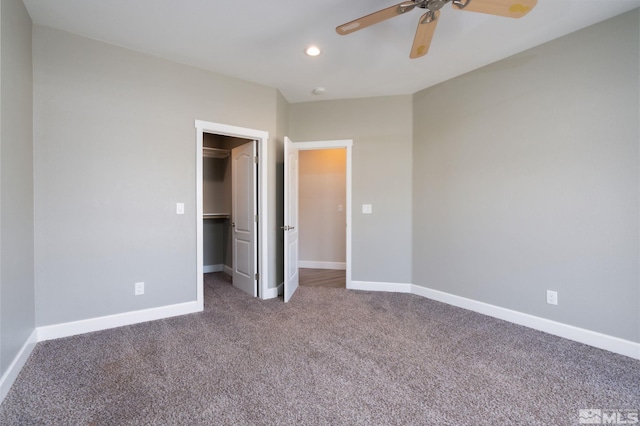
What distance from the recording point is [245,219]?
153 inches

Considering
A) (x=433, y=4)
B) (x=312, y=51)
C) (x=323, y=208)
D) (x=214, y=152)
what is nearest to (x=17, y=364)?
(x=312, y=51)

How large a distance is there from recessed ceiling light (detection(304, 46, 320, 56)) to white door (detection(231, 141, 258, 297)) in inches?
51.1

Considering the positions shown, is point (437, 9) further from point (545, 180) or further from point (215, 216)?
point (215, 216)

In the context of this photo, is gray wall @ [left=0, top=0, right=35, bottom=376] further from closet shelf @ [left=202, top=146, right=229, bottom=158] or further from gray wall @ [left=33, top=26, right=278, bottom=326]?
closet shelf @ [left=202, top=146, right=229, bottom=158]

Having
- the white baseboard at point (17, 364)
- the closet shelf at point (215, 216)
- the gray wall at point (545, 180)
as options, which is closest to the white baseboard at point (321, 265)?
the closet shelf at point (215, 216)

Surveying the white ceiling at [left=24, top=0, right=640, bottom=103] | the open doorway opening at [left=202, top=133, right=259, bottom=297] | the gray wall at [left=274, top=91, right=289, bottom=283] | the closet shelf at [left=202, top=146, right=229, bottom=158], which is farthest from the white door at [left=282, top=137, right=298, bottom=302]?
the closet shelf at [left=202, top=146, right=229, bottom=158]

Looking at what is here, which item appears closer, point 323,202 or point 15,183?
point 15,183

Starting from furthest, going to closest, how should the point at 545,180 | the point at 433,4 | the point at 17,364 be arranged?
the point at 545,180 → the point at 17,364 → the point at 433,4

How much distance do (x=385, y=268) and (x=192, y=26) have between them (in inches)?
137

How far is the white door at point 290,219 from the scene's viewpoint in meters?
3.55

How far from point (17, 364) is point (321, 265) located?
13.9ft

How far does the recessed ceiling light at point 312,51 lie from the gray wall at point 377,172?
50.7 inches

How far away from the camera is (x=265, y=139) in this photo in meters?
3.62

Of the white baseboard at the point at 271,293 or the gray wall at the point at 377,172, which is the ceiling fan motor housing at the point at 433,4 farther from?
the white baseboard at the point at 271,293
